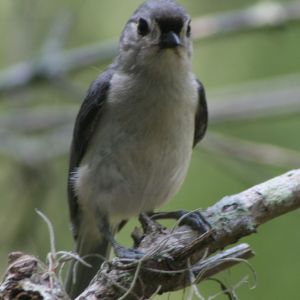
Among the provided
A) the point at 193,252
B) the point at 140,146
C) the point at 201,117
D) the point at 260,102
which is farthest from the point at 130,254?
the point at 260,102

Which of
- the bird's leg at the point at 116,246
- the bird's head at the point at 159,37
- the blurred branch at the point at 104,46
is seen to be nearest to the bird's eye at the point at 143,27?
the bird's head at the point at 159,37

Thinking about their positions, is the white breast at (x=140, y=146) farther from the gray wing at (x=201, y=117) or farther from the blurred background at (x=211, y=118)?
the blurred background at (x=211, y=118)

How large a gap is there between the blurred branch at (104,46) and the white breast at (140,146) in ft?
2.86

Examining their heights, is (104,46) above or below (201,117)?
above

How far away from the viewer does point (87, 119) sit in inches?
147

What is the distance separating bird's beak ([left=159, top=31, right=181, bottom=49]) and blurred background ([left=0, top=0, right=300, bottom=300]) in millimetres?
1095

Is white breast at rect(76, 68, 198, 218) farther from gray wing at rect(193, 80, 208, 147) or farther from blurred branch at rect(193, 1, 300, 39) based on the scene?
blurred branch at rect(193, 1, 300, 39)

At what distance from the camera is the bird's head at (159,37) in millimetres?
3340

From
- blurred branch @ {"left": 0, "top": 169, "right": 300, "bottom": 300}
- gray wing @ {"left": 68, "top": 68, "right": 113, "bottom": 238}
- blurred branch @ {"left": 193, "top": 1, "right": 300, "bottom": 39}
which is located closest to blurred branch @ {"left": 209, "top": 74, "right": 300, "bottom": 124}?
blurred branch @ {"left": 193, "top": 1, "right": 300, "bottom": 39}

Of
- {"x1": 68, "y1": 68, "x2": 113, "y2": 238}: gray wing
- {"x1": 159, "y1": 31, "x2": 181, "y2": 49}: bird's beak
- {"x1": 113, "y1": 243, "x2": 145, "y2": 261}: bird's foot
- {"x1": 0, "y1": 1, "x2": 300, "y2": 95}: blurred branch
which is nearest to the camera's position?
{"x1": 113, "y1": 243, "x2": 145, "y2": 261}: bird's foot

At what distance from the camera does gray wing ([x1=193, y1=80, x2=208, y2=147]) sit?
375cm

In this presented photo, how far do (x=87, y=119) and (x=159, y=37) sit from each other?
60cm

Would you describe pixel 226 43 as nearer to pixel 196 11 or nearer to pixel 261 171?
pixel 196 11

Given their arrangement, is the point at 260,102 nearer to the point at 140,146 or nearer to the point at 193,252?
the point at 140,146
